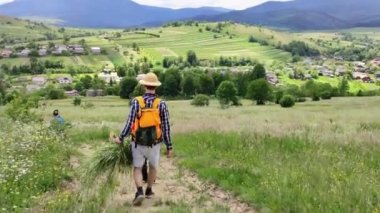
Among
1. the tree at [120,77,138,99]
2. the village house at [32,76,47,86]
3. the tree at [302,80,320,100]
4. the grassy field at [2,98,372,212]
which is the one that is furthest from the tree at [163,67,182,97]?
the grassy field at [2,98,372,212]

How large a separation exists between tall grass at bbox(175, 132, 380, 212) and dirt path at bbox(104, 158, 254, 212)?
0.28 metres

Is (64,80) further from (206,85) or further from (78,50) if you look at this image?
(78,50)

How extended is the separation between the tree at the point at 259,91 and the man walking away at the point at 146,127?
6341 centimetres

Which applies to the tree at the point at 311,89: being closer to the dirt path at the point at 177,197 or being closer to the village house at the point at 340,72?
the village house at the point at 340,72

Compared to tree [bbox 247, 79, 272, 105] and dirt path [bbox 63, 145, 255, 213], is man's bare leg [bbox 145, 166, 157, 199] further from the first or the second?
tree [bbox 247, 79, 272, 105]

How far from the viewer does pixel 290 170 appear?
9.39 metres

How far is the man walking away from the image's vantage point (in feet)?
29.4

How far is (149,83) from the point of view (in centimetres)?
902

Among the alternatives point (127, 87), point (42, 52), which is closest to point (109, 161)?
point (127, 87)

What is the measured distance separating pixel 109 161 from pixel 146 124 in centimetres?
123

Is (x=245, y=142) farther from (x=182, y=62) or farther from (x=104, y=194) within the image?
(x=182, y=62)

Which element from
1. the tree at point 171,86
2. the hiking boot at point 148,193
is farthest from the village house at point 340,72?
the hiking boot at point 148,193

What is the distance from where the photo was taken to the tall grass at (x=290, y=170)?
757 centimetres

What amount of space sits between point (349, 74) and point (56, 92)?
296 feet
